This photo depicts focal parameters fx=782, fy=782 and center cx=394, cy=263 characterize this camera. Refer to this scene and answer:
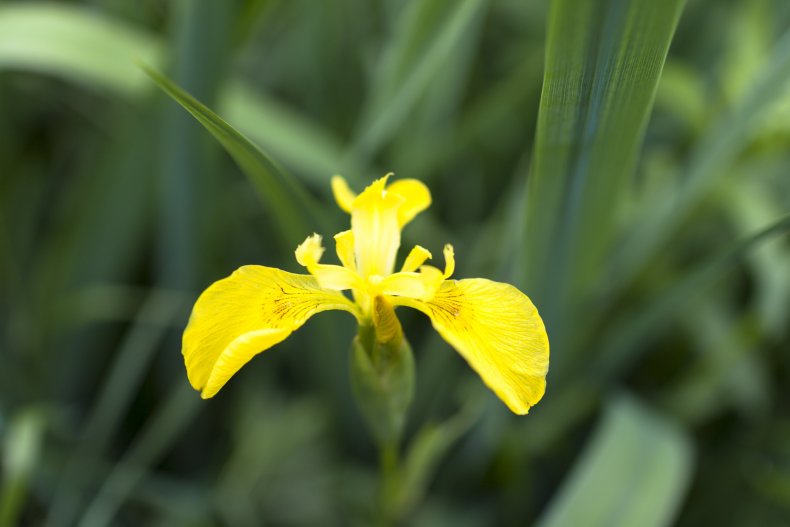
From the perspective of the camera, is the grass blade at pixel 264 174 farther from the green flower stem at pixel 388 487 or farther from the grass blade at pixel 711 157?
the grass blade at pixel 711 157

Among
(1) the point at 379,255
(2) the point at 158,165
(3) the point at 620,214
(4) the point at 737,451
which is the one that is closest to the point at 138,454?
(2) the point at 158,165

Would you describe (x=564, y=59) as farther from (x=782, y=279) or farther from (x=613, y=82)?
(x=782, y=279)

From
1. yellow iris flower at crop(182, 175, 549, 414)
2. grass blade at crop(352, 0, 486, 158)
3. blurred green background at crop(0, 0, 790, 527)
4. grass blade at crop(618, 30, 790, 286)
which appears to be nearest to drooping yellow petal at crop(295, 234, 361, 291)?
yellow iris flower at crop(182, 175, 549, 414)

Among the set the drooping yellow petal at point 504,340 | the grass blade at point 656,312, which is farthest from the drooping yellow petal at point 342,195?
the grass blade at point 656,312

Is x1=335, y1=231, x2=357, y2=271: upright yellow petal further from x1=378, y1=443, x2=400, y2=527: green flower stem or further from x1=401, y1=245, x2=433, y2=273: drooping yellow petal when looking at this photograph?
x1=378, y1=443, x2=400, y2=527: green flower stem

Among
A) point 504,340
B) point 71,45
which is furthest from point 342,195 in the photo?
point 71,45
